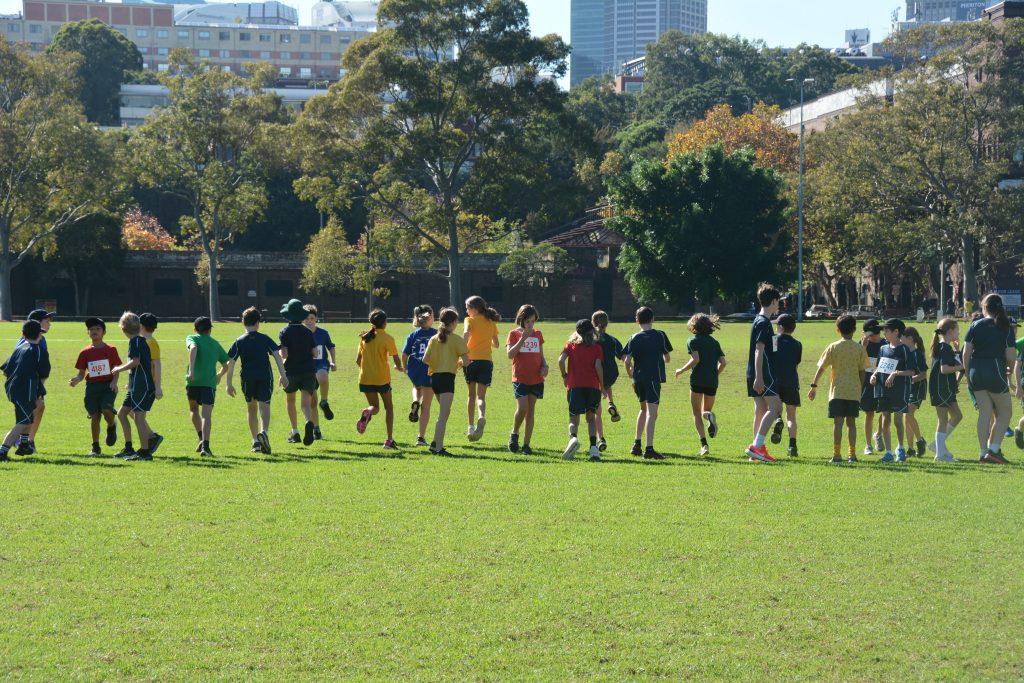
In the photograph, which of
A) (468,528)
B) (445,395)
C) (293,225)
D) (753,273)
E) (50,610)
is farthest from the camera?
(293,225)

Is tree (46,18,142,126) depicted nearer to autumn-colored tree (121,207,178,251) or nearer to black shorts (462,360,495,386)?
autumn-colored tree (121,207,178,251)

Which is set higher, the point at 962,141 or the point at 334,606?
the point at 962,141

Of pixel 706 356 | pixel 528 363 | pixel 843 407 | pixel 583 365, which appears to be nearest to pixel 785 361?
pixel 843 407

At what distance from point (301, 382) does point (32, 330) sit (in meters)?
3.24

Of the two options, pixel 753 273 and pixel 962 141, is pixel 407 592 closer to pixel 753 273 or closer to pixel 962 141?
pixel 753 273

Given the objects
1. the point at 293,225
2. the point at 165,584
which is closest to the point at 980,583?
the point at 165,584

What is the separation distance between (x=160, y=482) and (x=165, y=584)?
4.64m

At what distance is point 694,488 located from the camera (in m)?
12.1

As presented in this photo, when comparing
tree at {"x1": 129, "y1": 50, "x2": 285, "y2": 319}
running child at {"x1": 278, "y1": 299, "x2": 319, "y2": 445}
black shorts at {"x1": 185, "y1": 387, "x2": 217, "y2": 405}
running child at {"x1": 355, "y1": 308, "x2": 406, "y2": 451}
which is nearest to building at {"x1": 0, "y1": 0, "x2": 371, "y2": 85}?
tree at {"x1": 129, "y1": 50, "x2": 285, "y2": 319}

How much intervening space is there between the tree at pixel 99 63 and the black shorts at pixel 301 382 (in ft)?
379

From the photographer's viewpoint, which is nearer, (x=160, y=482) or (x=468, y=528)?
(x=468, y=528)

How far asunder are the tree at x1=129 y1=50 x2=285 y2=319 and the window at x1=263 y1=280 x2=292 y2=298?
1070cm

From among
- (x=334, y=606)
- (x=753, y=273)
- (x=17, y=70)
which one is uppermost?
(x=17, y=70)

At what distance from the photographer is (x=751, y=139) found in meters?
84.4
